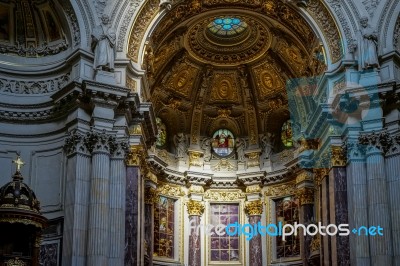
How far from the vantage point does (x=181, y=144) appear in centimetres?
3512

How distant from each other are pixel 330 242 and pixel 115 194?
7.79 m

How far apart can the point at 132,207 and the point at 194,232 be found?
9.22m

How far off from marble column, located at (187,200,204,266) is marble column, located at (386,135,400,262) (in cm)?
1190

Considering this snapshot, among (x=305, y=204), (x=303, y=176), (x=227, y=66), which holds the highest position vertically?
(x=227, y=66)

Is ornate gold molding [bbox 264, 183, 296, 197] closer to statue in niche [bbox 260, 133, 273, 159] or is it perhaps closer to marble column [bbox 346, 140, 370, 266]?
statue in niche [bbox 260, 133, 273, 159]

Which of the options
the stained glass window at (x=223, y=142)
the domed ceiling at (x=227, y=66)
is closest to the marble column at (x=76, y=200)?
the domed ceiling at (x=227, y=66)

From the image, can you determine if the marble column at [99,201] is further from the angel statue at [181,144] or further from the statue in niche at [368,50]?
the angel statue at [181,144]

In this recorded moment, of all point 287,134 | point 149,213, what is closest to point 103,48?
point 149,213

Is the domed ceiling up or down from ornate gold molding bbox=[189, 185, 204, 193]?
up

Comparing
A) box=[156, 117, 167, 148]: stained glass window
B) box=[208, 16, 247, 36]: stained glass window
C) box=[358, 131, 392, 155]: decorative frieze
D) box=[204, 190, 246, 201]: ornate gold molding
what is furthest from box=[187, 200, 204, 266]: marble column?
box=[358, 131, 392, 155]: decorative frieze

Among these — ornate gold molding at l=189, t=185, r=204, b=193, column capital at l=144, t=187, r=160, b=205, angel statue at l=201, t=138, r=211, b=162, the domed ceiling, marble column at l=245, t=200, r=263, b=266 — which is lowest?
marble column at l=245, t=200, r=263, b=266

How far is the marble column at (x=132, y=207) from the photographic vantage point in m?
24.5

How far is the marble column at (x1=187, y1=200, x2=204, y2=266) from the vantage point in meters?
33.2

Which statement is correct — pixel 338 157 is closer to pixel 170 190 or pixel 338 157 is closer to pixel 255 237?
pixel 255 237
